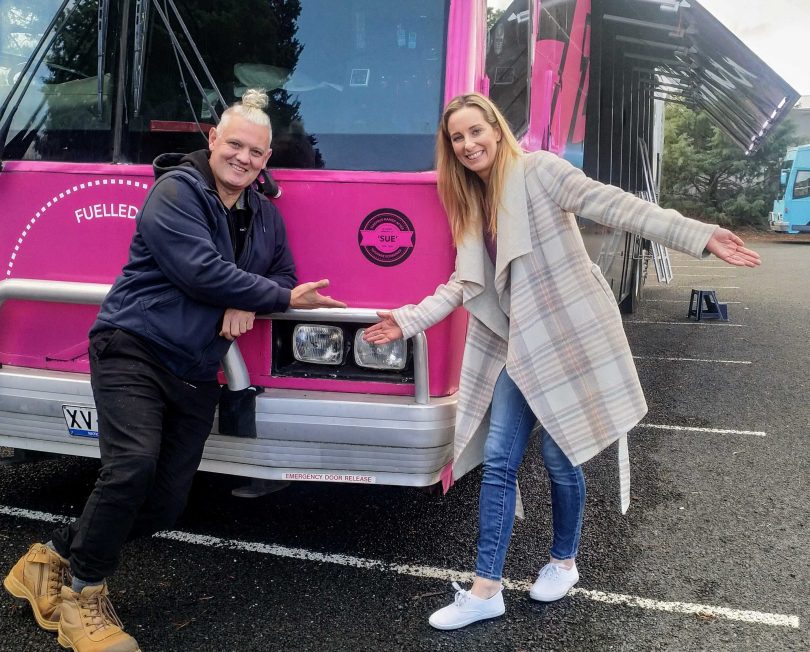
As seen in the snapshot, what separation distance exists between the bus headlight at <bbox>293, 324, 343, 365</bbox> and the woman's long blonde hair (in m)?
0.63

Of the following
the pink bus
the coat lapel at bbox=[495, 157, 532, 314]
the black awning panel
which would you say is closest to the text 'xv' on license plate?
the pink bus

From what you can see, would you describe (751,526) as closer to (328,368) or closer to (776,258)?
(328,368)

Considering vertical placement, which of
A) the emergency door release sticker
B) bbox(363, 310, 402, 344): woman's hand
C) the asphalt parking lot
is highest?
the emergency door release sticker

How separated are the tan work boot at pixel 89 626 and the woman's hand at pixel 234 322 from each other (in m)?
0.98

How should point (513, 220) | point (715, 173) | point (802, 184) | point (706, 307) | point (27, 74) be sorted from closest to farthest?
point (513, 220), point (27, 74), point (706, 307), point (802, 184), point (715, 173)

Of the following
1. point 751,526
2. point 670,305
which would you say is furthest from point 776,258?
point 751,526

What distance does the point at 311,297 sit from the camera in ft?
9.68

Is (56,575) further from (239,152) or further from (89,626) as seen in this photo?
(239,152)

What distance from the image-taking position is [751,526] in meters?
3.94

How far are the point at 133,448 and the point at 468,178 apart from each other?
151cm

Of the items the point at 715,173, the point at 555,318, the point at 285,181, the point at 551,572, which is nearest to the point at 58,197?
the point at 285,181

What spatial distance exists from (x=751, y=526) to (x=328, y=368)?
231cm

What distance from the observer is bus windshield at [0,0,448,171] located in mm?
3164

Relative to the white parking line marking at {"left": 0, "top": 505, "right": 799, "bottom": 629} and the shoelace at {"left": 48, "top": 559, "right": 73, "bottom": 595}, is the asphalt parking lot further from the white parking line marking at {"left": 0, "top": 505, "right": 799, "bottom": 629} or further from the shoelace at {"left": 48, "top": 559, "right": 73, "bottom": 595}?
the shoelace at {"left": 48, "top": 559, "right": 73, "bottom": 595}
